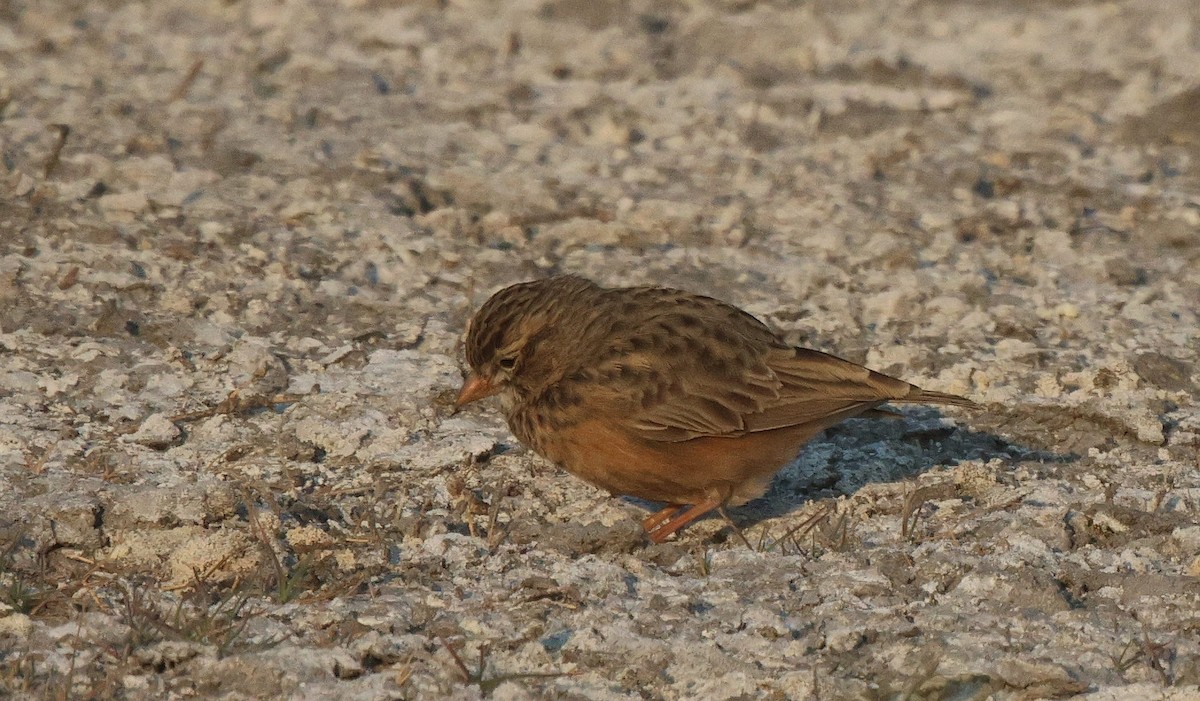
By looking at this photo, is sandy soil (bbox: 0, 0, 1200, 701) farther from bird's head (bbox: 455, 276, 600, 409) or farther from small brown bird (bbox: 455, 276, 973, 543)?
bird's head (bbox: 455, 276, 600, 409)

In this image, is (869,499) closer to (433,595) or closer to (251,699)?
(433,595)

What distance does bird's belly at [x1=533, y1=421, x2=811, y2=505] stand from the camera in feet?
19.9

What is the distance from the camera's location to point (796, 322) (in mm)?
7723

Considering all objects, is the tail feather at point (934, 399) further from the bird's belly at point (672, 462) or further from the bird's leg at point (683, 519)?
the bird's leg at point (683, 519)

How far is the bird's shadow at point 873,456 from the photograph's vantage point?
6.48 metres

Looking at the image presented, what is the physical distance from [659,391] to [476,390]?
806mm

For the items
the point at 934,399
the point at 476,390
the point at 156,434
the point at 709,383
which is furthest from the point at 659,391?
the point at 156,434

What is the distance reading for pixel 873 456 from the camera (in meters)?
6.73

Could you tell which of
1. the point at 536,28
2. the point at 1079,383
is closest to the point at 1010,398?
the point at 1079,383

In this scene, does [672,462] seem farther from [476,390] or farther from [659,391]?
[476,390]

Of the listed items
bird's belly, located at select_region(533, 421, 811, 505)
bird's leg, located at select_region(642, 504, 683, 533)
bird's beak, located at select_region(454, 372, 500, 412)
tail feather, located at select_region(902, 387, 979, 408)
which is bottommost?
bird's leg, located at select_region(642, 504, 683, 533)

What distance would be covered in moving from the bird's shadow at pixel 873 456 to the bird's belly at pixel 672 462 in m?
0.21

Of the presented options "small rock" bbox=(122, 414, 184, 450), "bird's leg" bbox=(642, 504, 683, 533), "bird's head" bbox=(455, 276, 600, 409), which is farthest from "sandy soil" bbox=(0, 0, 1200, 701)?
"bird's head" bbox=(455, 276, 600, 409)

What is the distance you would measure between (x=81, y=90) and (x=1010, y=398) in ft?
19.5
